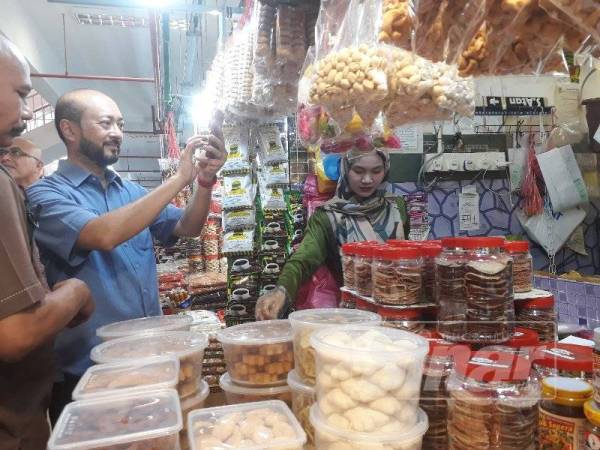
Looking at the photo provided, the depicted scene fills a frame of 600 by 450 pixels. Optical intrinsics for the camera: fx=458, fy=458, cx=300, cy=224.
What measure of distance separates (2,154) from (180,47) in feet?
11.3

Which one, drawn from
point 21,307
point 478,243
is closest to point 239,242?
point 21,307

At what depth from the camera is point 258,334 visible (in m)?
1.34

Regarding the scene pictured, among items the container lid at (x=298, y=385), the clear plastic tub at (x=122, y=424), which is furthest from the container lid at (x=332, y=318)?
the clear plastic tub at (x=122, y=424)

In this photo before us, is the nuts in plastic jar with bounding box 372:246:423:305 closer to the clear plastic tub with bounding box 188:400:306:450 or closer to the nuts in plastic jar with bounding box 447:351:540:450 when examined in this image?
the nuts in plastic jar with bounding box 447:351:540:450

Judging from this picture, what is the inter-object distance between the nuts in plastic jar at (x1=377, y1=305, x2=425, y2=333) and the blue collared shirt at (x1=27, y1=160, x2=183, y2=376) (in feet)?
3.81

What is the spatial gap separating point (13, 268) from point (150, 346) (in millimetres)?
418

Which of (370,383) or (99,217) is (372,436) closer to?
(370,383)

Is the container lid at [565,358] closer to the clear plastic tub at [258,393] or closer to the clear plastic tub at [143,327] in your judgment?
the clear plastic tub at [258,393]

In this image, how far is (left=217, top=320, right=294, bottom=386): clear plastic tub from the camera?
4.17 ft

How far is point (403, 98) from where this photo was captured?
1371 mm

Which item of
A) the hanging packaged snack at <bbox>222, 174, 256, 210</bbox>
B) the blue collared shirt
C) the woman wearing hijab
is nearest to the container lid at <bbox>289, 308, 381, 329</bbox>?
the woman wearing hijab

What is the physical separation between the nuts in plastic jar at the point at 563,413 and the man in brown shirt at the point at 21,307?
1.19m

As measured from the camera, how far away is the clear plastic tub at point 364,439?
861mm

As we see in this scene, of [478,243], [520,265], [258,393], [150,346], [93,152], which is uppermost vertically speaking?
[93,152]
